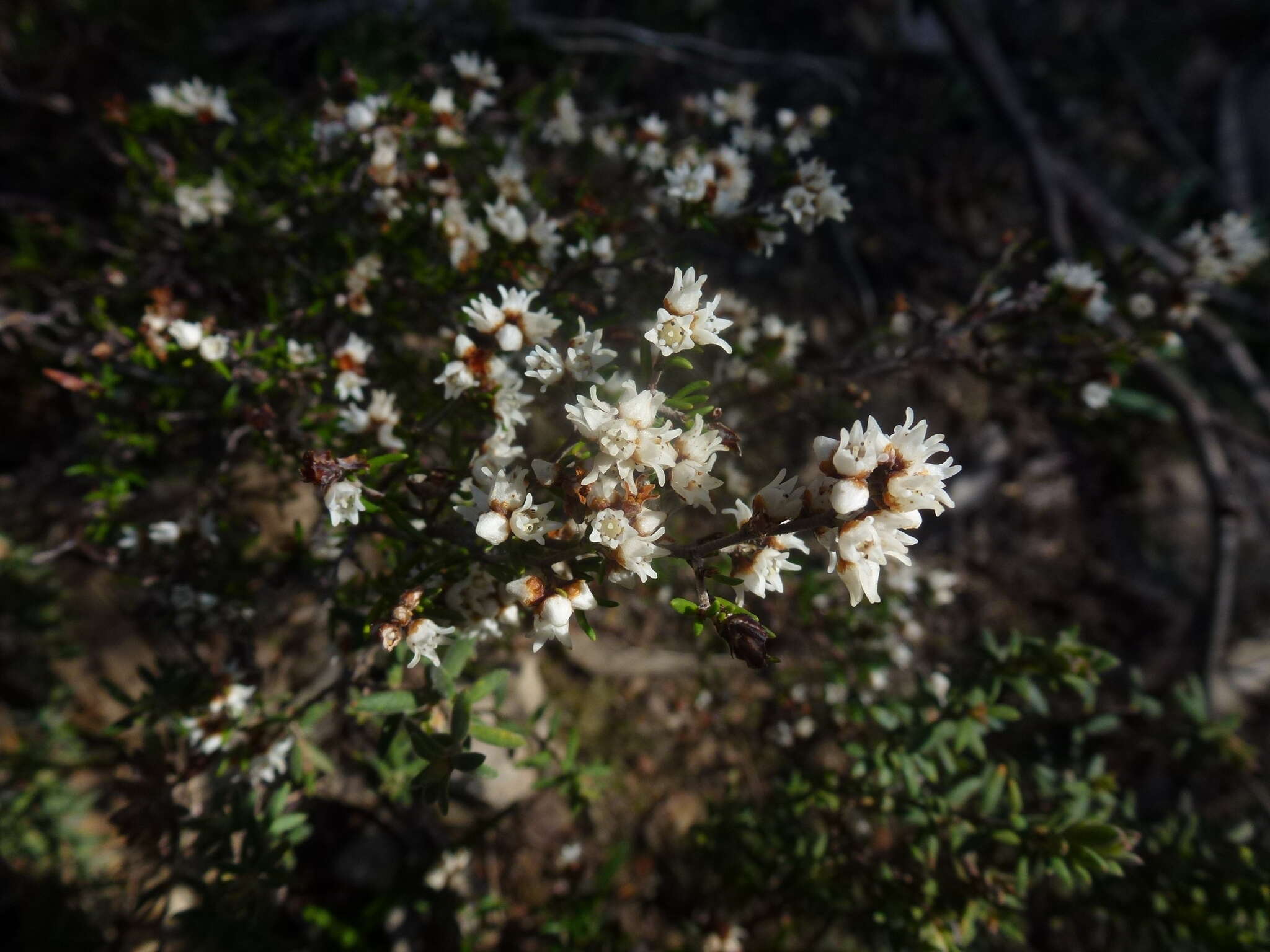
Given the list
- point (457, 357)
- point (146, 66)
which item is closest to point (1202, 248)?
point (457, 357)

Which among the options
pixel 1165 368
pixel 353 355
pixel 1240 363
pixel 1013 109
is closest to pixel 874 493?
pixel 353 355

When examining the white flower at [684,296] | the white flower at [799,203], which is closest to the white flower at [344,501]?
the white flower at [684,296]

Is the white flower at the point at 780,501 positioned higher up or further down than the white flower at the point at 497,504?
higher up

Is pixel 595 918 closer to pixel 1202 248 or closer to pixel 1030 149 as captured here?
pixel 1202 248

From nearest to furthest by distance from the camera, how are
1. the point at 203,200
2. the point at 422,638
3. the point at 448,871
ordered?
the point at 422,638, the point at 203,200, the point at 448,871

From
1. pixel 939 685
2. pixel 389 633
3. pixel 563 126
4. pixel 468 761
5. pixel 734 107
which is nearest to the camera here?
pixel 389 633

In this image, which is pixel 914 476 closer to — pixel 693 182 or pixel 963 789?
pixel 693 182

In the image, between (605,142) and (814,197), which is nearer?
(814,197)

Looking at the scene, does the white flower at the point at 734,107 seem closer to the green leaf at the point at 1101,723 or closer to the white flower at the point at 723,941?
the green leaf at the point at 1101,723
